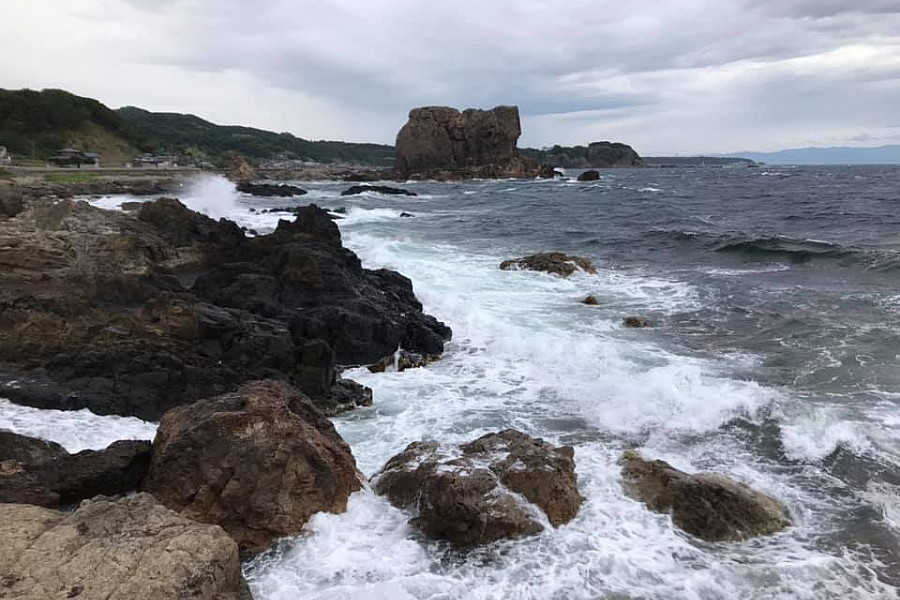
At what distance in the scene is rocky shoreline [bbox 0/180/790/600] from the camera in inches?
172

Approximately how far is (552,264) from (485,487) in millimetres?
15469

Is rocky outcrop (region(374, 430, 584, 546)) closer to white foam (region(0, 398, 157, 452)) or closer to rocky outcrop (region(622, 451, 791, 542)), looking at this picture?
rocky outcrop (region(622, 451, 791, 542))

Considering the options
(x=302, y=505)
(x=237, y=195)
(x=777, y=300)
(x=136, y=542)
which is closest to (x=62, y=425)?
(x=302, y=505)

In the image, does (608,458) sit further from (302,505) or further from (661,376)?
(302,505)

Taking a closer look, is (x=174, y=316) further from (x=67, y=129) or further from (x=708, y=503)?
(x=67, y=129)

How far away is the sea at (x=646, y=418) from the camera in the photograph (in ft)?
17.9

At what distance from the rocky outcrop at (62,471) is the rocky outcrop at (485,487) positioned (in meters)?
2.59

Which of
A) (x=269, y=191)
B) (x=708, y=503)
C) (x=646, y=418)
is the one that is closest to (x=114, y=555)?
(x=708, y=503)

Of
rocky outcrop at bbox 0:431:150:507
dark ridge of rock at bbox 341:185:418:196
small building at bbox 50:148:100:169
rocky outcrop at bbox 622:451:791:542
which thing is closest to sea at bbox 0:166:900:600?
rocky outcrop at bbox 622:451:791:542

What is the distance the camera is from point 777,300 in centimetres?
1650

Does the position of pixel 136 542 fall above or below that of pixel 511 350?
above

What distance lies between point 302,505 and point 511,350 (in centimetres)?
723

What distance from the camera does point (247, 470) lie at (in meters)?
5.98

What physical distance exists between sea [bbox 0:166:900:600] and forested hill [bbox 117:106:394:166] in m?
97.6
